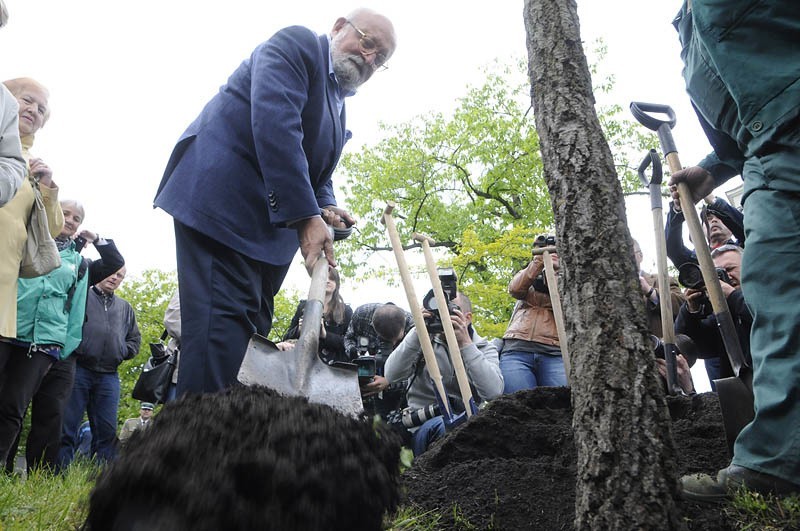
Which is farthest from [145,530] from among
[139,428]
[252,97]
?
[252,97]

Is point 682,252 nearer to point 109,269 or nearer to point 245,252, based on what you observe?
point 245,252

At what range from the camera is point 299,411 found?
1.02 m

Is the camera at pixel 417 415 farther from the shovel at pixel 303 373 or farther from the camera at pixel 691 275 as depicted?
the shovel at pixel 303 373

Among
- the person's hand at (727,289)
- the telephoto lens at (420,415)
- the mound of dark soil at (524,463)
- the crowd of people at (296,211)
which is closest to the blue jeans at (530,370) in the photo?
the telephoto lens at (420,415)

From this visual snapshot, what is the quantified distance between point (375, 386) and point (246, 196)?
2.29 metres

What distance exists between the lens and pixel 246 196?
216cm

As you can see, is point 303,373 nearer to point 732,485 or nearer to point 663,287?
point 732,485

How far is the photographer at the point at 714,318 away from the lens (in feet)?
→ 10.2

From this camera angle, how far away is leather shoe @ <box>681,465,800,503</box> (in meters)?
1.74

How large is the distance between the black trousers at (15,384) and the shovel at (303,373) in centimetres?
228

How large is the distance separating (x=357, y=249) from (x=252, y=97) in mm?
15736

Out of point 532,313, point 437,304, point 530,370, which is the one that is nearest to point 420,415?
point 437,304

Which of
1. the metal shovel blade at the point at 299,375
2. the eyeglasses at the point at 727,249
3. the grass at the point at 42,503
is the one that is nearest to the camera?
the metal shovel blade at the point at 299,375

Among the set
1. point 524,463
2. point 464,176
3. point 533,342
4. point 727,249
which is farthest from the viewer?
point 464,176
